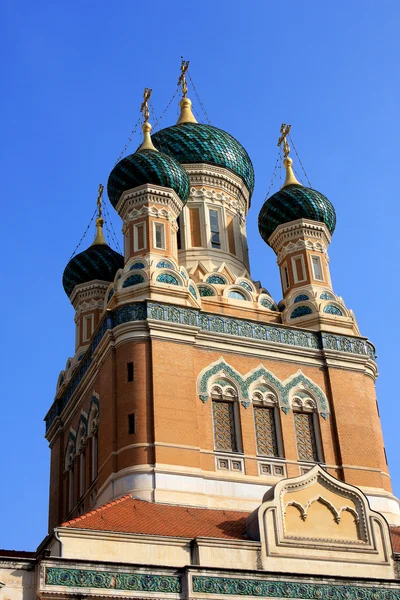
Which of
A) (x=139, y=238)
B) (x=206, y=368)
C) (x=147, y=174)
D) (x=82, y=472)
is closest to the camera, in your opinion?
(x=206, y=368)

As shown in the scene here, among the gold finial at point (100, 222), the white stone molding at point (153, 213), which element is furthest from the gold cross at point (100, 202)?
the white stone molding at point (153, 213)

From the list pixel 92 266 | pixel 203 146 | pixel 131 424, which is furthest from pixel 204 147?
pixel 131 424

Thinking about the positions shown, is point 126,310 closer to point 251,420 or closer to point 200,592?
point 251,420

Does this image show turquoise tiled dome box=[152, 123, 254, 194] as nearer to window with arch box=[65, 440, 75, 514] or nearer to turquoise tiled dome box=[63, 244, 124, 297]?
turquoise tiled dome box=[63, 244, 124, 297]

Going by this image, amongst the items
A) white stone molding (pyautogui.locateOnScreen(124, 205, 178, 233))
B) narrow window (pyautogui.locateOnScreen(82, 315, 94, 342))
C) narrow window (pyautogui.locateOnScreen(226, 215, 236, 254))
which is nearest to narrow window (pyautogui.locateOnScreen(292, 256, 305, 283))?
narrow window (pyautogui.locateOnScreen(226, 215, 236, 254))

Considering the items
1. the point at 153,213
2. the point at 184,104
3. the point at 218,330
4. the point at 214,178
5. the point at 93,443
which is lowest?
the point at 93,443

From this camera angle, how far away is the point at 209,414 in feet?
60.0

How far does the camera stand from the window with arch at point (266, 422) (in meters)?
18.6

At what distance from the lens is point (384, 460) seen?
19469mm

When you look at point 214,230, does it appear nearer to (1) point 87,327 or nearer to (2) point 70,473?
(1) point 87,327

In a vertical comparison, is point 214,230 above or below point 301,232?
above

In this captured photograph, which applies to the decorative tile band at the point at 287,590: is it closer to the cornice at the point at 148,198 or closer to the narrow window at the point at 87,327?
the cornice at the point at 148,198

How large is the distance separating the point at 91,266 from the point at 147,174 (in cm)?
371

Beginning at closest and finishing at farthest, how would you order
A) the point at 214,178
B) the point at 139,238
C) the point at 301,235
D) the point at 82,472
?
the point at 82,472
the point at 139,238
the point at 301,235
the point at 214,178
